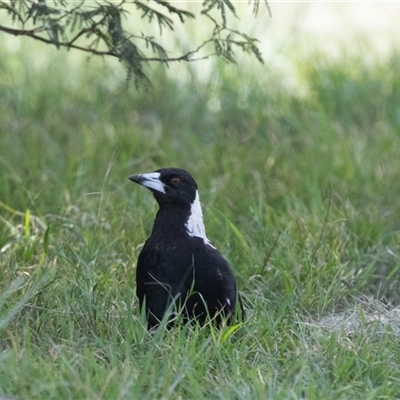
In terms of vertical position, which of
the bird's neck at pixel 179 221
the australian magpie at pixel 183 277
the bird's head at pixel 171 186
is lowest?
the australian magpie at pixel 183 277

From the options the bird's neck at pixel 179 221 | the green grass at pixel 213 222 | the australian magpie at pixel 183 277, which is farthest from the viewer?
the bird's neck at pixel 179 221

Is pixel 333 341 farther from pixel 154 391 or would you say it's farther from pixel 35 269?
pixel 35 269

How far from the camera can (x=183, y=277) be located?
13.6ft

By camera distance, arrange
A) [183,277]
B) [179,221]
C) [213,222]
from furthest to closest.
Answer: [213,222], [179,221], [183,277]

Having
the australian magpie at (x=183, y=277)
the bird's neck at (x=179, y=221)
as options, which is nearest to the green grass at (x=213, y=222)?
the australian magpie at (x=183, y=277)

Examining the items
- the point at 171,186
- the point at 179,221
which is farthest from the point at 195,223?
the point at 171,186

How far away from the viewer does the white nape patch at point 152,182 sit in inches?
171

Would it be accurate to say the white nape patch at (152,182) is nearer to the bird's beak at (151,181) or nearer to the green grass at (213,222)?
the bird's beak at (151,181)

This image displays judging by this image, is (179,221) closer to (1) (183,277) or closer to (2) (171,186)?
(2) (171,186)

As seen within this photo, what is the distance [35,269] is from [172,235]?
0.68 meters

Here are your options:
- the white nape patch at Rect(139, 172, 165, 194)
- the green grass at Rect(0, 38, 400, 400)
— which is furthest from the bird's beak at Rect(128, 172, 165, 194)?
the green grass at Rect(0, 38, 400, 400)

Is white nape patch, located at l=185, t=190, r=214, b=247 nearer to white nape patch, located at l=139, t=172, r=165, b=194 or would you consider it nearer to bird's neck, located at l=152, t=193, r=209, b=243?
bird's neck, located at l=152, t=193, r=209, b=243

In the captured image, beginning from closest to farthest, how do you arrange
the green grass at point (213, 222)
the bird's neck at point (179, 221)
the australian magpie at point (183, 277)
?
the green grass at point (213, 222), the australian magpie at point (183, 277), the bird's neck at point (179, 221)

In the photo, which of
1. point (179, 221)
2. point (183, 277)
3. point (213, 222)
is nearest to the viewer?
point (183, 277)
